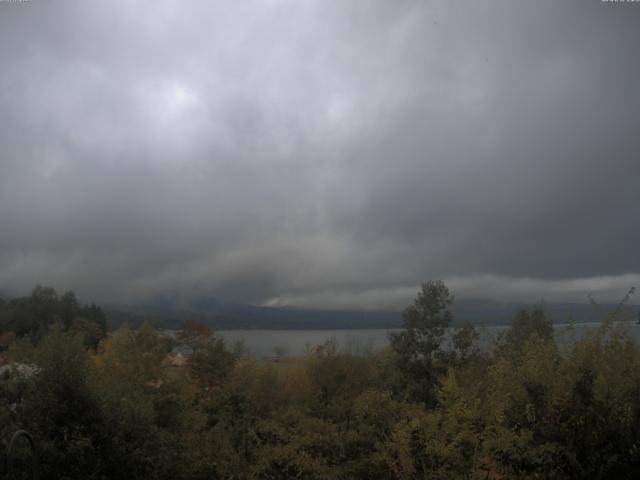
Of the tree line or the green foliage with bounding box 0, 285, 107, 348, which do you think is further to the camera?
the green foliage with bounding box 0, 285, 107, 348

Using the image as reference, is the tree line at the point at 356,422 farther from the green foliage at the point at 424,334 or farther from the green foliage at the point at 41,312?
the green foliage at the point at 41,312

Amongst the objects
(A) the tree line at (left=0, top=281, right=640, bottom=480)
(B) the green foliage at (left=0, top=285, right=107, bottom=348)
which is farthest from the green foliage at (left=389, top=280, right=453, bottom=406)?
(B) the green foliage at (left=0, top=285, right=107, bottom=348)

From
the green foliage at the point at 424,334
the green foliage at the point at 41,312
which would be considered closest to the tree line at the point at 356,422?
the green foliage at the point at 424,334

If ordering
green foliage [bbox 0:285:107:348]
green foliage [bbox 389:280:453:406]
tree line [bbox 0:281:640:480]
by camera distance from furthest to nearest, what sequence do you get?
green foliage [bbox 0:285:107:348] < green foliage [bbox 389:280:453:406] < tree line [bbox 0:281:640:480]

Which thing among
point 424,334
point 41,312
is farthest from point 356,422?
point 41,312

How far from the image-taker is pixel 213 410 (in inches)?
878

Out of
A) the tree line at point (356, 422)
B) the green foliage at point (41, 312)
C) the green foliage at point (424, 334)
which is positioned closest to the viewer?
the tree line at point (356, 422)

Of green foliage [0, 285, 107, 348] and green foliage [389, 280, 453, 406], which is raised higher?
green foliage [0, 285, 107, 348]

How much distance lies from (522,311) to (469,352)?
15.4 feet

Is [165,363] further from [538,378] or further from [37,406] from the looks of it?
[538,378]

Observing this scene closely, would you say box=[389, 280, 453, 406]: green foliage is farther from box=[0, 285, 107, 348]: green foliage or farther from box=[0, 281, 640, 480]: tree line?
box=[0, 285, 107, 348]: green foliage

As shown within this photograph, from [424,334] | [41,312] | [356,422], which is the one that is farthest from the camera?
[41,312]

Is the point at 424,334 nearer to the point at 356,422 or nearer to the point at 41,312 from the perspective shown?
the point at 356,422

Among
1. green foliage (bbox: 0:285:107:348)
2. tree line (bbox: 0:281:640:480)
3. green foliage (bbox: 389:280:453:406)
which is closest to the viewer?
tree line (bbox: 0:281:640:480)
